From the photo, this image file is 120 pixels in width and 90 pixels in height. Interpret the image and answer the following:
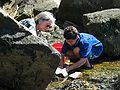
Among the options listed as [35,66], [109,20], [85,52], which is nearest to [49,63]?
[35,66]

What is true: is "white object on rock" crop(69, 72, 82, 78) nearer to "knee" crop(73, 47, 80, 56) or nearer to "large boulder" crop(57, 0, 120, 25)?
"knee" crop(73, 47, 80, 56)

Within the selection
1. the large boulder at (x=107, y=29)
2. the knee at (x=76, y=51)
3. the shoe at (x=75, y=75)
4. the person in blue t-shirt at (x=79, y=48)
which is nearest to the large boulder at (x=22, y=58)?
the shoe at (x=75, y=75)

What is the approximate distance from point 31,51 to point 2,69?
1.66 feet

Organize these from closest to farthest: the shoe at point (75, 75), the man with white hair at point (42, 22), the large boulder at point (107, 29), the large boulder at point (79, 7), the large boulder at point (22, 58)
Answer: the large boulder at point (22, 58) < the shoe at point (75, 75) < the man with white hair at point (42, 22) < the large boulder at point (107, 29) < the large boulder at point (79, 7)

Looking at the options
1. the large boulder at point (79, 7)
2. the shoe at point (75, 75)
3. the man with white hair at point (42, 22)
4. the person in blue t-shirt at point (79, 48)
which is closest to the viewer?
the shoe at point (75, 75)

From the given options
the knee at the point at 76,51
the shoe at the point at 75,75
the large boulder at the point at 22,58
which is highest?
the large boulder at the point at 22,58

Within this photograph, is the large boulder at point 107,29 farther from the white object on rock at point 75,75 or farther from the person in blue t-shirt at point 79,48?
the white object on rock at point 75,75

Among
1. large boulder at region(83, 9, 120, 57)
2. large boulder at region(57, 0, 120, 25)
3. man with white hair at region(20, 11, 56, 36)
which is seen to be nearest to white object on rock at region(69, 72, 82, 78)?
man with white hair at region(20, 11, 56, 36)

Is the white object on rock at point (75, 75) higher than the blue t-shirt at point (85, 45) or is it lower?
lower

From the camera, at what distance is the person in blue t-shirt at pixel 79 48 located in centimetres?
730

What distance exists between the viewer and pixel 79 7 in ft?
35.1

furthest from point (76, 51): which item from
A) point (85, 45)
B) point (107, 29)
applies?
point (107, 29)

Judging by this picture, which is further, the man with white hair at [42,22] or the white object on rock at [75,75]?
the man with white hair at [42,22]

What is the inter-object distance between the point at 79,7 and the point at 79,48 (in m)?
3.35
